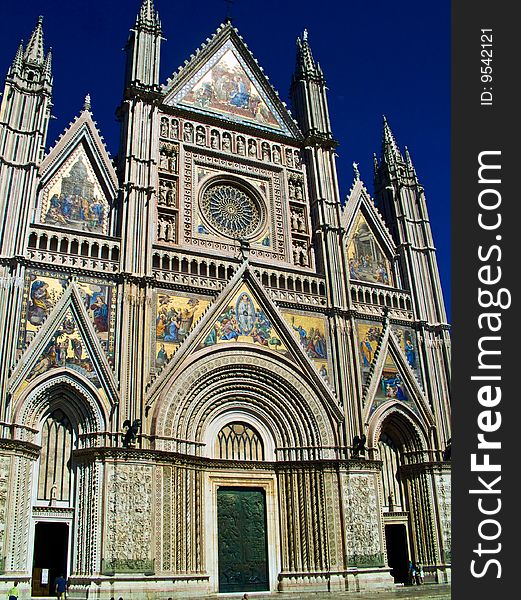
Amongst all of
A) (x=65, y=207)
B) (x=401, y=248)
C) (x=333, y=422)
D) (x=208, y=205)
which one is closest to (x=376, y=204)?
(x=401, y=248)

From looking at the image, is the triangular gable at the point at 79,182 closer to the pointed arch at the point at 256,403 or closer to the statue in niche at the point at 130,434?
the pointed arch at the point at 256,403

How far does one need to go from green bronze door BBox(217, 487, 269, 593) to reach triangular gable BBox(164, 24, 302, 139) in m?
14.6

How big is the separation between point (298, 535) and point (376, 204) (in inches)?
596

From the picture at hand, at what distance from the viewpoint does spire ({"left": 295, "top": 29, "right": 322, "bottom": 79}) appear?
28.9m

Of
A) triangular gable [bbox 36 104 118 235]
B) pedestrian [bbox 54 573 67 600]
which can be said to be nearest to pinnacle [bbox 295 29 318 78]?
triangular gable [bbox 36 104 118 235]

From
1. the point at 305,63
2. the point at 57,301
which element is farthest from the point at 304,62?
the point at 57,301

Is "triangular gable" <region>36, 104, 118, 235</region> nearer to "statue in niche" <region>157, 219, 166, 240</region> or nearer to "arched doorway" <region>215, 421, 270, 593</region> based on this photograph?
"statue in niche" <region>157, 219, 166, 240</region>

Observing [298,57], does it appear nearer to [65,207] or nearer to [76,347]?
[65,207]

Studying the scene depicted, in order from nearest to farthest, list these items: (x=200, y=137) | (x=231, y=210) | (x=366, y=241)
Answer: (x=231, y=210) → (x=200, y=137) → (x=366, y=241)

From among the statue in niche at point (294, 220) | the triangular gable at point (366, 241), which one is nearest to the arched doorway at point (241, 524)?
the triangular gable at point (366, 241)

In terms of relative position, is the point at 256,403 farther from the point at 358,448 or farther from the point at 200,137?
the point at 200,137

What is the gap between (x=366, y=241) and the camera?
2692cm

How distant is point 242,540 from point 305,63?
2001 centimetres

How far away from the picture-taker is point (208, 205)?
2469 centimetres
